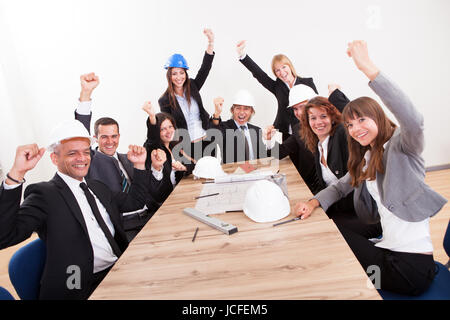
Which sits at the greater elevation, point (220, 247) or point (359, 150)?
point (359, 150)

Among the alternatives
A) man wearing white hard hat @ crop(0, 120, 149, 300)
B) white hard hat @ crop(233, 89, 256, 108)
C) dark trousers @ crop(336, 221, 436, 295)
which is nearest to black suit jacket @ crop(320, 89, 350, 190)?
dark trousers @ crop(336, 221, 436, 295)

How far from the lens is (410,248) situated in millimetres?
1322

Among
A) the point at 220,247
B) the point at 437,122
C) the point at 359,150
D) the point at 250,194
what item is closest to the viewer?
the point at 220,247

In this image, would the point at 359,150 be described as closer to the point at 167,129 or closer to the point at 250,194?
the point at 250,194

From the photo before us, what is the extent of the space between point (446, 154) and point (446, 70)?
1149 mm

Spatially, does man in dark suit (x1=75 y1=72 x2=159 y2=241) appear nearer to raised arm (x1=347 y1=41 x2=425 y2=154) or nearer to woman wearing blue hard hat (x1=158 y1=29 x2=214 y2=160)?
woman wearing blue hard hat (x1=158 y1=29 x2=214 y2=160)

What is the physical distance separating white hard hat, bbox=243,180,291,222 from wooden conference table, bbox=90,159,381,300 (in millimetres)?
43

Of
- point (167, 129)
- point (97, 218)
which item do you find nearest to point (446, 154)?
point (167, 129)

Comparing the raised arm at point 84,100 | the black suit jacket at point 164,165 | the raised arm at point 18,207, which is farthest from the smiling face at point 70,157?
the black suit jacket at point 164,165

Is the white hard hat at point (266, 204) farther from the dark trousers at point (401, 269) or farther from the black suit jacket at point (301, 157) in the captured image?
the black suit jacket at point (301, 157)

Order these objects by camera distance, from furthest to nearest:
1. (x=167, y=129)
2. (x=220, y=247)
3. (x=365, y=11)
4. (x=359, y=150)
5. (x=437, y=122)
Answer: (x=437, y=122)
(x=365, y=11)
(x=167, y=129)
(x=359, y=150)
(x=220, y=247)

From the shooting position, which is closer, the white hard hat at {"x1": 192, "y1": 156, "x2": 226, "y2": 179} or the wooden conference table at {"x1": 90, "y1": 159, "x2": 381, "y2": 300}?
the wooden conference table at {"x1": 90, "y1": 159, "x2": 381, "y2": 300}

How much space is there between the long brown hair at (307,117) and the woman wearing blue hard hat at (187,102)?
1.25 m

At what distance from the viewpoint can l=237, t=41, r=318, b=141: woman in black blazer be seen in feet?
9.97
